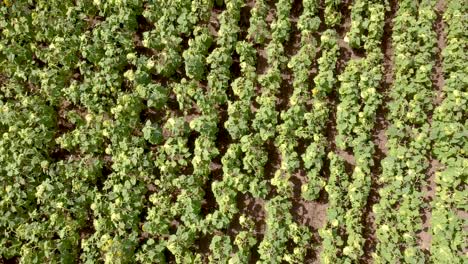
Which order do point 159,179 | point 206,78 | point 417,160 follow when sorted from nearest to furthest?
point 417,160, point 159,179, point 206,78

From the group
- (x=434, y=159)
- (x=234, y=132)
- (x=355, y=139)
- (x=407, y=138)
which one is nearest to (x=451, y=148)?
(x=434, y=159)

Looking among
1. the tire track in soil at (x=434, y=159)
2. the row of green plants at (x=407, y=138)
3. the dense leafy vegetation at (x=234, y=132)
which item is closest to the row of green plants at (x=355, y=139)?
the dense leafy vegetation at (x=234, y=132)

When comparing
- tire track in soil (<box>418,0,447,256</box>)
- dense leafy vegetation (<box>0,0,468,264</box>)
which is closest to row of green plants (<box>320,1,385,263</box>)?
dense leafy vegetation (<box>0,0,468,264</box>)

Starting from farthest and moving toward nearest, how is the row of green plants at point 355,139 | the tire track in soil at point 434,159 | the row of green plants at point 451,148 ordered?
1. the tire track in soil at point 434,159
2. the row of green plants at point 355,139
3. the row of green plants at point 451,148

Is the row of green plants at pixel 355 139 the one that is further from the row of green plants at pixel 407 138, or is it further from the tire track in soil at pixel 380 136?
the row of green plants at pixel 407 138

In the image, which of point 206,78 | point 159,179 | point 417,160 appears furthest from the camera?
point 206,78

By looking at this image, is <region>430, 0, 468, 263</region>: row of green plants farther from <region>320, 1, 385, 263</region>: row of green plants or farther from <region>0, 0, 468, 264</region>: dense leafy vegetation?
<region>320, 1, 385, 263</region>: row of green plants

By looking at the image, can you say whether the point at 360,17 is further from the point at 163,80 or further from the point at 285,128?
the point at 163,80

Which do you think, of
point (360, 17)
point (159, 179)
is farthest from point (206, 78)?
point (360, 17)
